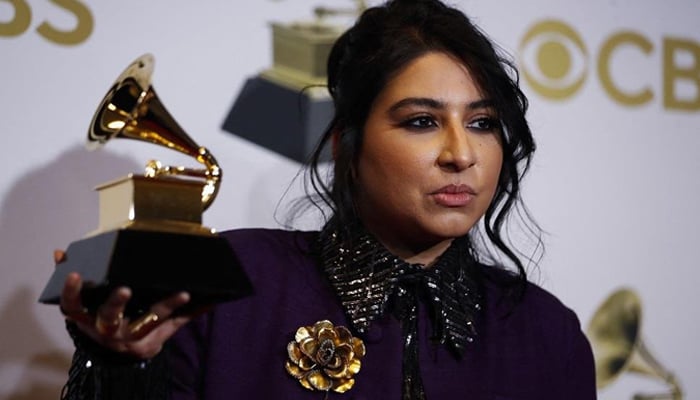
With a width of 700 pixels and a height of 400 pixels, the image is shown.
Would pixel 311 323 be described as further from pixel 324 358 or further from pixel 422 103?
pixel 422 103

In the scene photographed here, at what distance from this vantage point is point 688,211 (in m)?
2.06

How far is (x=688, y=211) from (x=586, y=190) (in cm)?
25

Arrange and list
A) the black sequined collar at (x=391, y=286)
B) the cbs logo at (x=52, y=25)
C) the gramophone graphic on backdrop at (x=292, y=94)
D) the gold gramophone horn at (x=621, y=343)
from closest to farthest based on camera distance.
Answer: the black sequined collar at (x=391, y=286), the cbs logo at (x=52, y=25), the gramophone graphic on backdrop at (x=292, y=94), the gold gramophone horn at (x=621, y=343)

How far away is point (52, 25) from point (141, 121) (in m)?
0.34

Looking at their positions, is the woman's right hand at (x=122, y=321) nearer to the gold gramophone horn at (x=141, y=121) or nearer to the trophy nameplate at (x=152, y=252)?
the trophy nameplate at (x=152, y=252)

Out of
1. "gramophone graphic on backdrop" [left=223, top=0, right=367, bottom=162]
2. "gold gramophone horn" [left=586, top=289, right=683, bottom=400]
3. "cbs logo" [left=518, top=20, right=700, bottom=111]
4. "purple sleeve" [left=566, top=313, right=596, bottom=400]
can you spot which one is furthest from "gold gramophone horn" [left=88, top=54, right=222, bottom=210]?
"gold gramophone horn" [left=586, top=289, right=683, bottom=400]

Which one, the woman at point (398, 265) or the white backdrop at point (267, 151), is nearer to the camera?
the woman at point (398, 265)

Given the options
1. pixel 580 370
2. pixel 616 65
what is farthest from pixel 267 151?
pixel 616 65

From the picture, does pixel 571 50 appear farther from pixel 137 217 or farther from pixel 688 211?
pixel 137 217

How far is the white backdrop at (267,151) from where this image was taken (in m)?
1.53

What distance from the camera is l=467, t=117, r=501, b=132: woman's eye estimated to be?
4.66ft

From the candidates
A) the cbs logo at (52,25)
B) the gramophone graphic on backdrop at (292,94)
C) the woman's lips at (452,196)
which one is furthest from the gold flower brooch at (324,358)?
the cbs logo at (52,25)

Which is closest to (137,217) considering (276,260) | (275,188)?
(276,260)

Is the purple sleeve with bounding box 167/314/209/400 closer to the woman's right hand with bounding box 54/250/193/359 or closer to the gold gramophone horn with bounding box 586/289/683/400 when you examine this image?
the woman's right hand with bounding box 54/250/193/359
